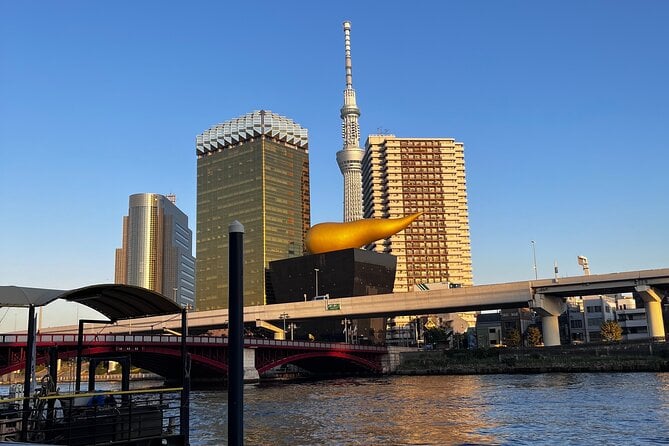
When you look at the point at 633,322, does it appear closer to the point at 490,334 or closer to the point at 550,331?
the point at 490,334

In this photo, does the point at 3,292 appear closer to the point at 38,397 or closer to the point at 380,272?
the point at 38,397

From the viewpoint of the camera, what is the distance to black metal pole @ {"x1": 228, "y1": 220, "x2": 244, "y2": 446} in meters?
16.5

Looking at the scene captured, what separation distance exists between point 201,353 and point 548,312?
57.0m

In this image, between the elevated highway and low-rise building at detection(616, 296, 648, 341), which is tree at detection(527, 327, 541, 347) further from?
the elevated highway

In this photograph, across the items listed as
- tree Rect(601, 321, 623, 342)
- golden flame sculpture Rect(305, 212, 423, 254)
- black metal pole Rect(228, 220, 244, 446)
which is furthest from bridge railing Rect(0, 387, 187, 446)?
tree Rect(601, 321, 623, 342)

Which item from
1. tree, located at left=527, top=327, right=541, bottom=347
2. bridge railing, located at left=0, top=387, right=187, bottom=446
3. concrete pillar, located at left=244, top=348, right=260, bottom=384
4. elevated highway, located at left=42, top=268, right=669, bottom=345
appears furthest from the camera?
tree, located at left=527, top=327, right=541, bottom=347

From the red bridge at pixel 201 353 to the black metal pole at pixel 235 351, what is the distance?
155 feet

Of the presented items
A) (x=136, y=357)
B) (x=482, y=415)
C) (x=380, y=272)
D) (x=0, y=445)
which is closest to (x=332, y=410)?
(x=482, y=415)

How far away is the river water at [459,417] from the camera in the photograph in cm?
2922

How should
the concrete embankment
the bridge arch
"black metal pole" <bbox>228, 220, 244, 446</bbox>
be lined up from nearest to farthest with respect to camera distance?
"black metal pole" <bbox>228, 220, 244, 446</bbox> → the concrete embankment → the bridge arch

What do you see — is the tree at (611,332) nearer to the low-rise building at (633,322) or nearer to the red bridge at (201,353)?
the low-rise building at (633,322)

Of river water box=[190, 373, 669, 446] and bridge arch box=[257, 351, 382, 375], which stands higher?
bridge arch box=[257, 351, 382, 375]

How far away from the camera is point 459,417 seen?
37.1 m

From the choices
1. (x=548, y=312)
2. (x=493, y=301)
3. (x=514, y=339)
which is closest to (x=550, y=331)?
(x=548, y=312)
